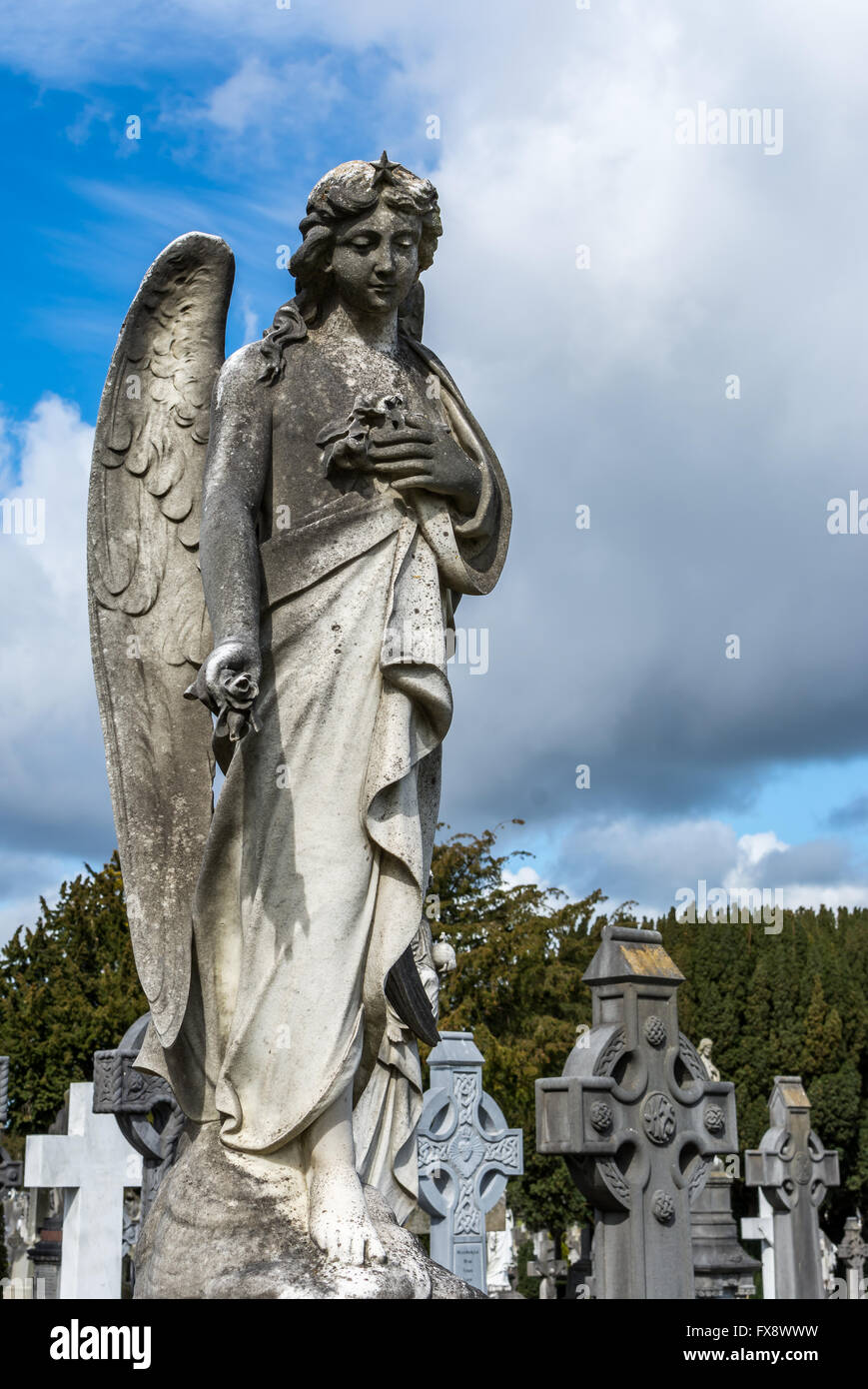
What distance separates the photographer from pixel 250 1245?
12.6ft

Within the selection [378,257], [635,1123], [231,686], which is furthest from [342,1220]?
[635,1123]

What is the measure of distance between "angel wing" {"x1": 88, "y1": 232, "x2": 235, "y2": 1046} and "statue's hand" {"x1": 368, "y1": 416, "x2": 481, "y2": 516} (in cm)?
64

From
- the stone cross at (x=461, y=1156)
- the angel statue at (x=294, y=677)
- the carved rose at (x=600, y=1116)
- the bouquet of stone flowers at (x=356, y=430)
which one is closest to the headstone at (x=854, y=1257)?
the stone cross at (x=461, y=1156)

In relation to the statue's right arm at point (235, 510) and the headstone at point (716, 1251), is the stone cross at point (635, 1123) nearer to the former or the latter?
the headstone at point (716, 1251)

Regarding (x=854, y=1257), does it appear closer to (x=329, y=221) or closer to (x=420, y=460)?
(x=420, y=460)

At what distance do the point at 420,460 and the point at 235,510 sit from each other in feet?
1.78

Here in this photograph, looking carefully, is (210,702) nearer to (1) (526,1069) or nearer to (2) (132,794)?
(2) (132,794)

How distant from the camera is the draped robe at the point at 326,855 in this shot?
406cm

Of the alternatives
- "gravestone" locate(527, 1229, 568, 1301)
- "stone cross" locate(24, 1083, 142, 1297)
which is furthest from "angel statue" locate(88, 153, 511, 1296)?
"gravestone" locate(527, 1229, 568, 1301)

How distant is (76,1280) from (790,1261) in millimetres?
7340

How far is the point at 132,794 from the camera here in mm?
4488

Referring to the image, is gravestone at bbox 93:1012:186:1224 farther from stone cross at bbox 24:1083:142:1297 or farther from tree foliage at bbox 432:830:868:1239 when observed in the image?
tree foliage at bbox 432:830:868:1239
